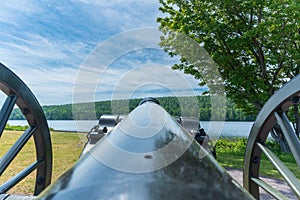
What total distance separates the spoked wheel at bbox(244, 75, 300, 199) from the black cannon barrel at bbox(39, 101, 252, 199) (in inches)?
34.5

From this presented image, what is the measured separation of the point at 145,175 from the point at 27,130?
5.52 feet

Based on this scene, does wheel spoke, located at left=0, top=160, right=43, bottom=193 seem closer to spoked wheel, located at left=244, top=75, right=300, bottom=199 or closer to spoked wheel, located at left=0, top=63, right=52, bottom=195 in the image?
spoked wheel, located at left=0, top=63, right=52, bottom=195

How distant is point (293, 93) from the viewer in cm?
150

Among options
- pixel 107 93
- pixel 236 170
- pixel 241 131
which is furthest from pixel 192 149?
pixel 241 131

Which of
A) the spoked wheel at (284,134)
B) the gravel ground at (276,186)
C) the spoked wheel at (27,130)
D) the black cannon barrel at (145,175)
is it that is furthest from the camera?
the gravel ground at (276,186)

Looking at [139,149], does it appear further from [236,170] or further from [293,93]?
[236,170]

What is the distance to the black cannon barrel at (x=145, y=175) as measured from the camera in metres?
0.65

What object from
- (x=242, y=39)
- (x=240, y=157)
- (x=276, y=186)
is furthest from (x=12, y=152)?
(x=240, y=157)

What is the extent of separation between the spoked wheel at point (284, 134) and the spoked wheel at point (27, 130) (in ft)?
5.82

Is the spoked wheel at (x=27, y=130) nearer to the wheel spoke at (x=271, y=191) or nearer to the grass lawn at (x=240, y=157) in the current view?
the wheel spoke at (x=271, y=191)

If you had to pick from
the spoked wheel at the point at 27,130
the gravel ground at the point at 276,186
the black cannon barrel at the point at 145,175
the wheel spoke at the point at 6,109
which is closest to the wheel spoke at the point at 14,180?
the spoked wheel at the point at 27,130

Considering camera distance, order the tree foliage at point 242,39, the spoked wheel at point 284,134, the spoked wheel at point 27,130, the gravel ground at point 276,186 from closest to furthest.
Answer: the spoked wheel at point 284,134, the spoked wheel at point 27,130, the gravel ground at point 276,186, the tree foliage at point 242,39

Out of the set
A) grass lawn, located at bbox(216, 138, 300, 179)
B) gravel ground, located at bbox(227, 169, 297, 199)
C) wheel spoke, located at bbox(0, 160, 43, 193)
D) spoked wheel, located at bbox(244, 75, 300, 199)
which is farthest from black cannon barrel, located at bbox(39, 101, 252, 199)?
grass lawn, located at bbox(216, 138, 300, 179)

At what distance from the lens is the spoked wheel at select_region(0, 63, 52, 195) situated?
170cm
